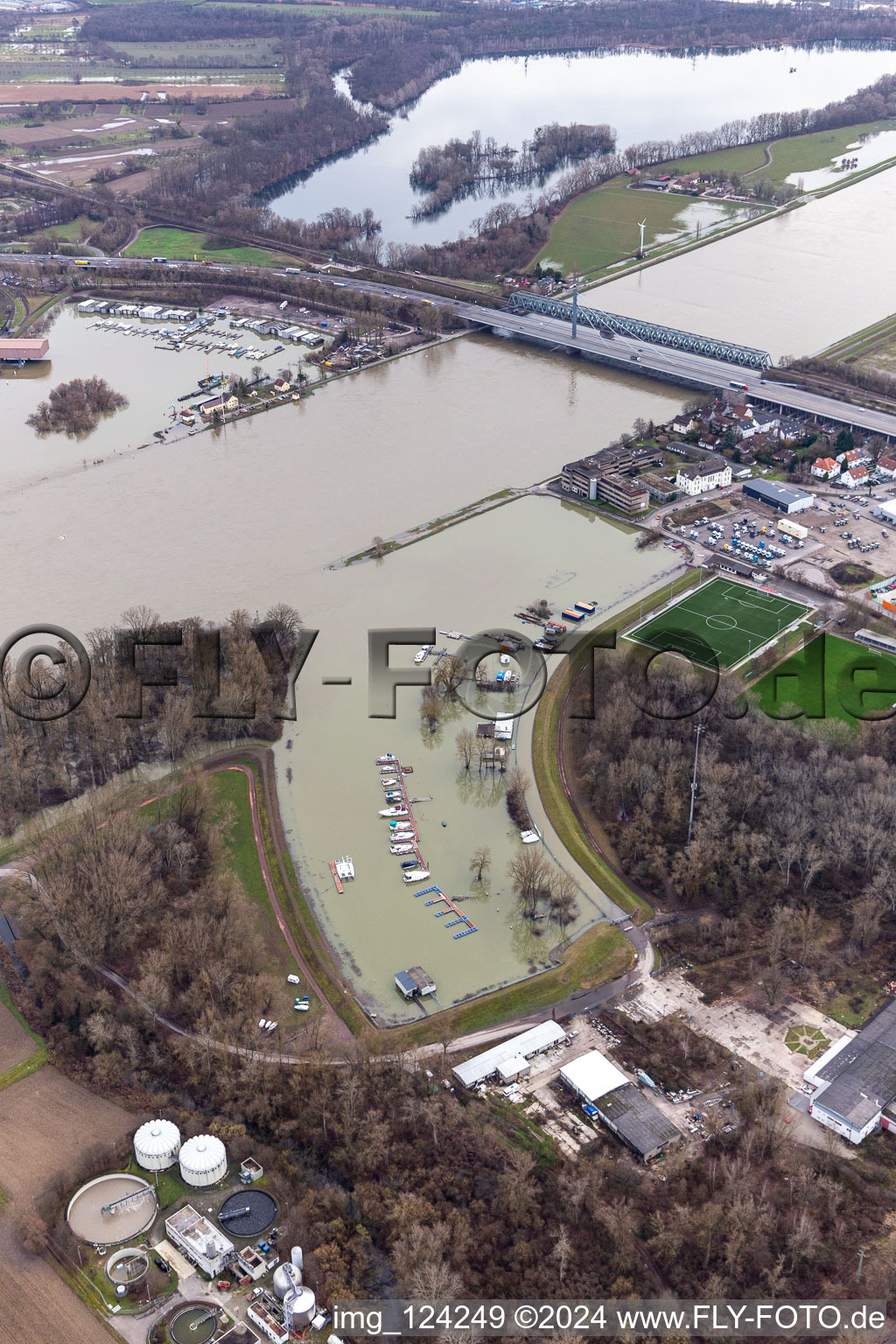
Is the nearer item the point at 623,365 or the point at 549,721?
the point at 549,721

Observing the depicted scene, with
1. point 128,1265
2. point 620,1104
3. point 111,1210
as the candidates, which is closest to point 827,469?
point 620,1104

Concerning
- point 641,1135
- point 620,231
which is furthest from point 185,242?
point 641,1135

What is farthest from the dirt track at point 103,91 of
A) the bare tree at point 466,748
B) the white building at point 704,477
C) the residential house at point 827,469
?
the bare tree at point 466,748

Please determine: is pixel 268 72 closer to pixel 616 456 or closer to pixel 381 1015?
pixel 616 456

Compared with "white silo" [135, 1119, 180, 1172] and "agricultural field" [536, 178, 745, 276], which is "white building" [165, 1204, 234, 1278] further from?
"agricultural field" [536, 178, 745, 276]

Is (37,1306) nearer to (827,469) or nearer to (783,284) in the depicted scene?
(827,469)

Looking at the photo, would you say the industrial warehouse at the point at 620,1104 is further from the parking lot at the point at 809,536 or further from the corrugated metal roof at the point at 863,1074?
the parking lot at the point at 809,536
